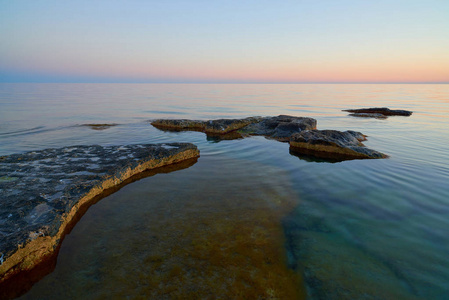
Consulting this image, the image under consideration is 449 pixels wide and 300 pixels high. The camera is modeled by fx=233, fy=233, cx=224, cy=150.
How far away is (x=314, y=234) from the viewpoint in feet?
12.3

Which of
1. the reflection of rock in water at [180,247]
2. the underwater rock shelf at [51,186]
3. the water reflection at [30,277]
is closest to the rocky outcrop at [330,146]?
the reflection of rock in water at [180,247]

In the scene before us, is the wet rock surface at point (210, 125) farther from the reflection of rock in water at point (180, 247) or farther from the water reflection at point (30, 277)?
the water reflection at point (30, 277)

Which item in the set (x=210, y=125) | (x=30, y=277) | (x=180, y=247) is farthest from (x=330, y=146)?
(x=30, y=277)

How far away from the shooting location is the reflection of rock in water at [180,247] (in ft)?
8.69

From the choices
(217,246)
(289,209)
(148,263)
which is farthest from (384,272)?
(148,263)

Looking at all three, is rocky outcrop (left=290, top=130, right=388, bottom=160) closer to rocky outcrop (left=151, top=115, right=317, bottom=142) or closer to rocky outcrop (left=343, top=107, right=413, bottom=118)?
rocky outcrop (left=151, top=115, right=317, bottom=142)

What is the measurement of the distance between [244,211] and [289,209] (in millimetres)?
903

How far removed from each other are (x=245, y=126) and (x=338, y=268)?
1201 centimetres

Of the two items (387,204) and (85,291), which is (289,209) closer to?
(387,204)

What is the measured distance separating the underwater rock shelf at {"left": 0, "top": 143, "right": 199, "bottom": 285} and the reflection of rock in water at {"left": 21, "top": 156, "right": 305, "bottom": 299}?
12.1 inches

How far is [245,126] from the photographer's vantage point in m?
14.6

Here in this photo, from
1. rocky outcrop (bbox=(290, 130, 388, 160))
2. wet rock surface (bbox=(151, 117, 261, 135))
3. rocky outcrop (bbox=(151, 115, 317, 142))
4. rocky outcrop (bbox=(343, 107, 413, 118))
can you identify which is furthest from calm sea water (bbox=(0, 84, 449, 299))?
rocky outcrop (bbox=(343, 107, 413, 118))

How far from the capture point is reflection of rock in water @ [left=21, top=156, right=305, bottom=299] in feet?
8.69

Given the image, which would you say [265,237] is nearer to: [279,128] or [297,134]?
[297,134]
